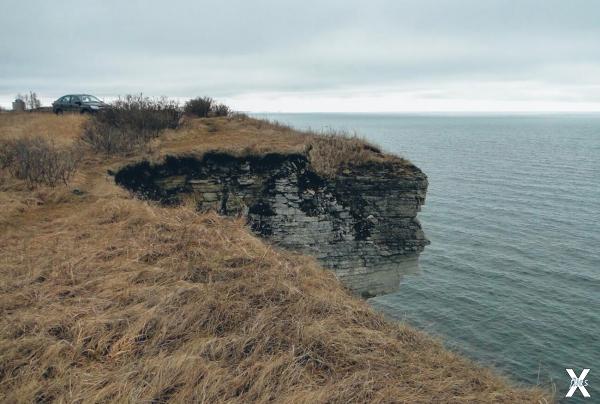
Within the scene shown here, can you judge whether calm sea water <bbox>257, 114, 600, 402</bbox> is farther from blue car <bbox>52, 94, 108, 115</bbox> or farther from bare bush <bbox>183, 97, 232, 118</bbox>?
blue car <bbox>52, 94, 108, 115</bbox>

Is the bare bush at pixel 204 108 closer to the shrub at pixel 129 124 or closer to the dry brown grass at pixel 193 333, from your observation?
the shrub at pixel 129 124

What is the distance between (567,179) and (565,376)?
40.1 meters

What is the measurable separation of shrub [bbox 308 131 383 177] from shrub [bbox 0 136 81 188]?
7885 mm

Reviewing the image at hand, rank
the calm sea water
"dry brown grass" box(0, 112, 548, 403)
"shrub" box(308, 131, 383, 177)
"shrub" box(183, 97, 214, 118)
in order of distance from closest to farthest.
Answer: "dry brown grass" box(0, 112, 548, 403)
"shrub" box(308, 131, 383, 177)
the calm sea water
"shrub" box(183, 97, 214, 118)

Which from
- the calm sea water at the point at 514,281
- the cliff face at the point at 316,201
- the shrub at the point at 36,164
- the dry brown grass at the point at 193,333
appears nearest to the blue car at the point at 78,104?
the calm sea water at the point at 514,281

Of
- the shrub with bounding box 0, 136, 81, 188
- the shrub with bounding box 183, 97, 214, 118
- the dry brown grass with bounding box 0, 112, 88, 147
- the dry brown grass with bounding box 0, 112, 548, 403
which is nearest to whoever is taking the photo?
the dry brown grass with bounding box 0, 112, 548, 403

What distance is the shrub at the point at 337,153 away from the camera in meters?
15.7

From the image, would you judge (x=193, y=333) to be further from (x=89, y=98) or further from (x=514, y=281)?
(x=514, y=281)

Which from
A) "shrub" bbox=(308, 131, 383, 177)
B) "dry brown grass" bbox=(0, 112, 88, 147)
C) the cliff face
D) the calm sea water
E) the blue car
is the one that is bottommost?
the calm sea water

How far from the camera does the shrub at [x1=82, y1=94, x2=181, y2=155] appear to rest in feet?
52.1

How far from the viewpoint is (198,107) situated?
927 inches

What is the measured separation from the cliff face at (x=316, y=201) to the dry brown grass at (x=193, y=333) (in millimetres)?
7265

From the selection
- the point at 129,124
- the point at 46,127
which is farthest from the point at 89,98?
the point at 129,124

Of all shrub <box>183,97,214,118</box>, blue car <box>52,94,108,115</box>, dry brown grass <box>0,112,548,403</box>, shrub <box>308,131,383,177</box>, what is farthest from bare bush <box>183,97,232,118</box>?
dry brown grass <box>0,112,548,403</box>
